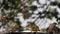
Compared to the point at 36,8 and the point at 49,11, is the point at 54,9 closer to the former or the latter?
the point at 49,11

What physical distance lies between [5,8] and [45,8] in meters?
0.45

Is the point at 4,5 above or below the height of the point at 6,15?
above

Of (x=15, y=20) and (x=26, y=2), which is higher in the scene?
(x=26, y=2)

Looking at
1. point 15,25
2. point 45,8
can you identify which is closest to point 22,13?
point 15,25

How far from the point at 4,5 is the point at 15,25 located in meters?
0.27

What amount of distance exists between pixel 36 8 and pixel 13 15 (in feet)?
0.89

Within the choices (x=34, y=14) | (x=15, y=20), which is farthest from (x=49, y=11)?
(x=15, y=20)

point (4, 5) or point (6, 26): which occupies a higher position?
point (4, 5)

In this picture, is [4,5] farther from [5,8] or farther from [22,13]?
[22,13]

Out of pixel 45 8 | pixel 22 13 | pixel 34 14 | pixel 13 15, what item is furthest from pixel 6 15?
pixel 45 8

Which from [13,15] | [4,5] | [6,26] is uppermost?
[4,5]

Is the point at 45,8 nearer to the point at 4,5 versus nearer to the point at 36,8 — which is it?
the point at 36,8

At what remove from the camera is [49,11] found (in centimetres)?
158

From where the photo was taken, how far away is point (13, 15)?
5.35 feet
